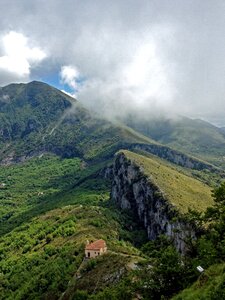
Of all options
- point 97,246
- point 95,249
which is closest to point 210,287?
point 97,246

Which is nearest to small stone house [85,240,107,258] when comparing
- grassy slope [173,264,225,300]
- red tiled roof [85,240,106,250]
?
red tiled roof [85,240,106,250]

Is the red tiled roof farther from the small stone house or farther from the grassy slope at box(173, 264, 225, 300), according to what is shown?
the grassy slope at box(173, 264, 225, 300)

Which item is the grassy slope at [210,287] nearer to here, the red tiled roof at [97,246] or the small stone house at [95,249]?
the small stone house at [95,249]

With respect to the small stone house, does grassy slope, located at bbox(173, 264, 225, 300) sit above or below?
above

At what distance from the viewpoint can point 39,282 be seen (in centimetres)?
13962

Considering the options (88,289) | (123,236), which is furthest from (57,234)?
(88,289)

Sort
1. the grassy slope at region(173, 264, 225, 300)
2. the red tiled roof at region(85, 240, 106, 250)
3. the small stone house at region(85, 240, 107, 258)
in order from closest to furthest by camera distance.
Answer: the grassy slope at region(173, 264, 225, 300) < the small stone house at region(85, 240, 107, 258) < the red tiled roof at region(85, 240, 106, 250)

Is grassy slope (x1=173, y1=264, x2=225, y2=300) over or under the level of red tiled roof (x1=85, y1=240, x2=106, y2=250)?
over

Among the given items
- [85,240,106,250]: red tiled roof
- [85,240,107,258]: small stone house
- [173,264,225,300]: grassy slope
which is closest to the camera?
[173,264,225,300]: grassy slope

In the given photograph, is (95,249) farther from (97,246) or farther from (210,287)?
(210,287)

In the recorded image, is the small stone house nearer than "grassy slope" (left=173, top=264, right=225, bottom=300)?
No

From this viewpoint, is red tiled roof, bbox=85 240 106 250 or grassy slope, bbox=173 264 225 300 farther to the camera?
red tiled roof, bbox=85 240 106 250

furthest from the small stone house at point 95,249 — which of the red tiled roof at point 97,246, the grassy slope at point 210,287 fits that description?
the grassy slope at point 210,287

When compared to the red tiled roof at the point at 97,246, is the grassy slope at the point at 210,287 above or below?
above
